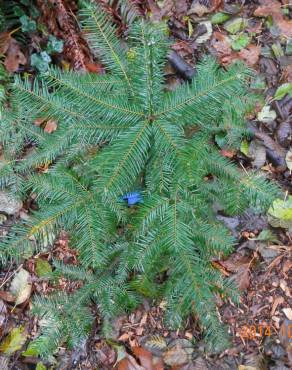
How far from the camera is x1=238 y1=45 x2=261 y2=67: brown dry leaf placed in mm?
2713

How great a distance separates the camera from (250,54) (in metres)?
2.72

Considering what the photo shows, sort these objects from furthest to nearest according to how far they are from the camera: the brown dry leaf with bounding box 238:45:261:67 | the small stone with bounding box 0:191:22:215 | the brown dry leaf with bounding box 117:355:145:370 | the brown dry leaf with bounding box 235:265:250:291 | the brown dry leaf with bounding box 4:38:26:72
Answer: the brown dry leaf with bounding box 238:45:261:67 → the brown dry leaf with bounding box 4:38:26:72 → the small stone with bounding box 0:191:22:215 → the brown dry leaf with bounding box 235:265:250:291 → the brown dry leaf with bounding box 117:355:145:370

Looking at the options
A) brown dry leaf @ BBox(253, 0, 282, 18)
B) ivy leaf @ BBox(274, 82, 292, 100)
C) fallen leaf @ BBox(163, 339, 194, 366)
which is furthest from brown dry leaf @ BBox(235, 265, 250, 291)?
brown dry leaf @ BBox(253, 0, 282, 18)

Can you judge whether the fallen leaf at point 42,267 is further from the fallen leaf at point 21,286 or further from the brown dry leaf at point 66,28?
the brown dry leaf at point 66,28

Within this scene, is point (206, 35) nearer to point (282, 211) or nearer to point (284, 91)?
point (284, 91)

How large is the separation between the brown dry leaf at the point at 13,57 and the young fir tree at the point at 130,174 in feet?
2.58

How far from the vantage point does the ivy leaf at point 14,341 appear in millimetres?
2318

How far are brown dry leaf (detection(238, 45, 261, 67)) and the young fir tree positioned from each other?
804 millimetres

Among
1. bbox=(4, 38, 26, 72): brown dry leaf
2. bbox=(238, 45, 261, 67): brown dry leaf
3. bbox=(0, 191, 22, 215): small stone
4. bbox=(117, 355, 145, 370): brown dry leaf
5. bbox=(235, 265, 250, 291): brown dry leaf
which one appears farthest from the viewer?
bbox=(238, 45, 261, 67): brown dry leaf

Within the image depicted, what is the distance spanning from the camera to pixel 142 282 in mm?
2016

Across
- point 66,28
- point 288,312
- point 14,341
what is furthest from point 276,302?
point 66,28

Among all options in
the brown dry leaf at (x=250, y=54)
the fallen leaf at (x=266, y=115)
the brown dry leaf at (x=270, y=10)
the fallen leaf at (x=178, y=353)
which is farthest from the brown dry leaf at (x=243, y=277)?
the brown dry leaf at (x=270, y=10)

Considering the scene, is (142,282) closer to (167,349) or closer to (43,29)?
(167,349)

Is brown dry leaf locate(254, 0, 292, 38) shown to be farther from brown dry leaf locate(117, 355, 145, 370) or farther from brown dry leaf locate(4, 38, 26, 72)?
brown dry leaf locate(117, 355, 145, 370)
